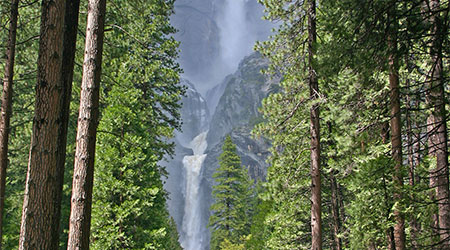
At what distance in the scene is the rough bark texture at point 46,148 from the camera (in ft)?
10.7

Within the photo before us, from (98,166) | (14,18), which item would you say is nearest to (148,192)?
(98,166)

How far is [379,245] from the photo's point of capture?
758 centimetres

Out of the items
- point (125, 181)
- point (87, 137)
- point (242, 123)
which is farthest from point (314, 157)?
point (242, 123)

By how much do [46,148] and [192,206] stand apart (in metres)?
65.6

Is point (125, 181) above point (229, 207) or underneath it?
above

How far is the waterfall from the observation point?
60.2m

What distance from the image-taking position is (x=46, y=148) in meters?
3.40

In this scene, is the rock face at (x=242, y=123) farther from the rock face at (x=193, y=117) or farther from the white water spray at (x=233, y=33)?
the white water spray at (x=233, y=33)

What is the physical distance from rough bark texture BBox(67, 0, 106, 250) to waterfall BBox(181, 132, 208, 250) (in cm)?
5897

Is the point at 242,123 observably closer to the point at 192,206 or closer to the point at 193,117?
the point at 192,206

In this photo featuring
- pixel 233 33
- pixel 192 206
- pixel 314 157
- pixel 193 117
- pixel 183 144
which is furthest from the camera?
pixel 233 33

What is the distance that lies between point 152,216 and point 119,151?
2.02 meters

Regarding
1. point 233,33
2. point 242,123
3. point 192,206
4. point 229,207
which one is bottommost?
Answer: point 192,206

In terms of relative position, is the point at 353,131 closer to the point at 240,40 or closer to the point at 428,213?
the point at 428,213
